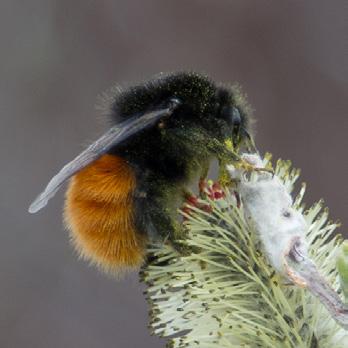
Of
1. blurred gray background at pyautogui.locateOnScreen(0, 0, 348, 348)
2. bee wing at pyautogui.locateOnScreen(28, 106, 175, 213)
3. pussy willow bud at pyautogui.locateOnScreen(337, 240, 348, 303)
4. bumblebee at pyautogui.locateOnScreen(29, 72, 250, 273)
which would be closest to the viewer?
pussy willow bud at pyautogui.locateOnScreen(337, 240, 348, 303)

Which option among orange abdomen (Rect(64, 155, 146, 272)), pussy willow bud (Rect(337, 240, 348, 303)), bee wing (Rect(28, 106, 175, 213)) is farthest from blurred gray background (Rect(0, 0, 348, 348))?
pussy willow bud (Rect(337, 240, 348, 303))

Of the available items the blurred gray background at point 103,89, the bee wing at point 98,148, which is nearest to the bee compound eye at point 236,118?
the bee wing at point 98,148

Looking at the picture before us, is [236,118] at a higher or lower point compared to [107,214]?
higher

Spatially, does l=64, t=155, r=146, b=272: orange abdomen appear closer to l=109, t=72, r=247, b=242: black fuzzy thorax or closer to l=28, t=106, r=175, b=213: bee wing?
l=109, t=72, r=247, b=242: black fuzzy thorax

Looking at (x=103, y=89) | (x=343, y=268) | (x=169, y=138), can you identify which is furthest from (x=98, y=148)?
(x=103, y=89)

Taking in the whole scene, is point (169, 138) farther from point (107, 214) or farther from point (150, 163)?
point (107, 214)

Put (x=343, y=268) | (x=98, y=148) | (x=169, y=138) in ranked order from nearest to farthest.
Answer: (x=343, y=268), (x=98, y=148), (x=169, y=138)
